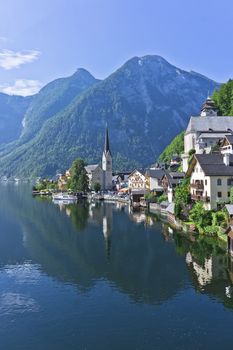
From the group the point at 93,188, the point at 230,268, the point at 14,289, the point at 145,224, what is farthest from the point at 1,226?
the point at 93,188

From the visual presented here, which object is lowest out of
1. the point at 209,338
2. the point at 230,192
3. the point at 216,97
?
the point at 209,338

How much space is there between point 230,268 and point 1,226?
169ft

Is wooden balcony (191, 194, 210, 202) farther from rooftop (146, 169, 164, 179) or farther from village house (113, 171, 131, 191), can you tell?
village house (113, 171, 131, 191)

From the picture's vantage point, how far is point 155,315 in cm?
3162

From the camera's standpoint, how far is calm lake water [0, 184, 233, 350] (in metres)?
27.7

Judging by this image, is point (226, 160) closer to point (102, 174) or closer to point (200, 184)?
point (200, 184)

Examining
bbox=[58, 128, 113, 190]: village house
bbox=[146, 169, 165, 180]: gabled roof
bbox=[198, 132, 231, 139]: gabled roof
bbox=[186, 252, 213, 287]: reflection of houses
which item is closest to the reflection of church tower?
bbox=[186, 252, 213, 287]: reflection of houses

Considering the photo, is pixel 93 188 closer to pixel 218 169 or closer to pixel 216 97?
pixel 216 97

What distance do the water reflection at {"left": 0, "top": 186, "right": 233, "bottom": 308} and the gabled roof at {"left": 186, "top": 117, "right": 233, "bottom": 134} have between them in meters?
40.9

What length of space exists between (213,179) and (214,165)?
314 centimetres

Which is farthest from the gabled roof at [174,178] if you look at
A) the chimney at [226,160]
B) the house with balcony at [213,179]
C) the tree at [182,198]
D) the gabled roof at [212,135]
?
the chimney at [226,160]

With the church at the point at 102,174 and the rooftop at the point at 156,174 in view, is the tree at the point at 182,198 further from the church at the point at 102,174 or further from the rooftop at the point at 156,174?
the church at the point at 102,174

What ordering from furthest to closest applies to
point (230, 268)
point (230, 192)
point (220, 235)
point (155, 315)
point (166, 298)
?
point (230, 192), point (220, 235), point (230, 268), point (166, 298), point (155, 315)

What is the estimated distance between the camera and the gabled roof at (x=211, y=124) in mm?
112062
